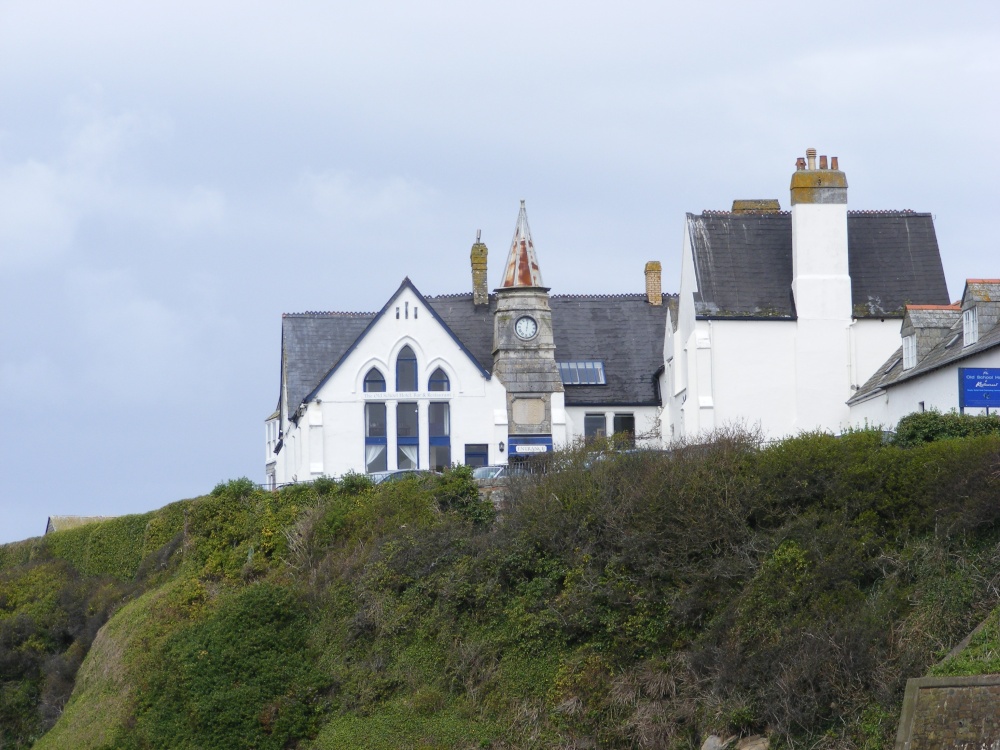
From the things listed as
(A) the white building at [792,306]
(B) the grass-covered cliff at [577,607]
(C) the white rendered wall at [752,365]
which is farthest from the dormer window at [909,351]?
(B) the grass-covered cliff at [577,607]

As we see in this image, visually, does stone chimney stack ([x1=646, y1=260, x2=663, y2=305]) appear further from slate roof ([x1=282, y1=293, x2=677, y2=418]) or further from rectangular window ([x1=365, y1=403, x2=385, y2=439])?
rectangular window ([x1=365, y1=403, x2=385, y2=439])

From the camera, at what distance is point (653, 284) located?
55688 mm

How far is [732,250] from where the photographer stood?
46.5m

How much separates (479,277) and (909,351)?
19.9 meters

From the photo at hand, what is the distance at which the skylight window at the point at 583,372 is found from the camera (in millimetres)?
52344

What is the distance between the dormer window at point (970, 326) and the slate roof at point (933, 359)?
0.44 ft

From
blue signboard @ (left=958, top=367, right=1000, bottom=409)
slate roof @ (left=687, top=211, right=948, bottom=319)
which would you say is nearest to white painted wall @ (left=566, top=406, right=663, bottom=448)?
slate roof @ (left=687, top=211, right=948, bottom=319)

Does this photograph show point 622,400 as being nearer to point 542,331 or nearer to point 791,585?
point 542,331

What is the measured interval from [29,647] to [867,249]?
27.7 m

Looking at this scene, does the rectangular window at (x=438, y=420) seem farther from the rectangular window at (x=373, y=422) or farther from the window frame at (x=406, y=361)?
the rectangular window at (x=373, y=422)

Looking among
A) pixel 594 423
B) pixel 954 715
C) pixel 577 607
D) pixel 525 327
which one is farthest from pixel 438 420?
pixel 954 715

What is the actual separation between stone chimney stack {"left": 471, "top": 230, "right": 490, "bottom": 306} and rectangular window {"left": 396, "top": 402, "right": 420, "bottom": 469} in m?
6.07

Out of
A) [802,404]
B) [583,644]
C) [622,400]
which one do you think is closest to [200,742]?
[583,644]

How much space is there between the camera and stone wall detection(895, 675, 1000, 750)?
18844mm
